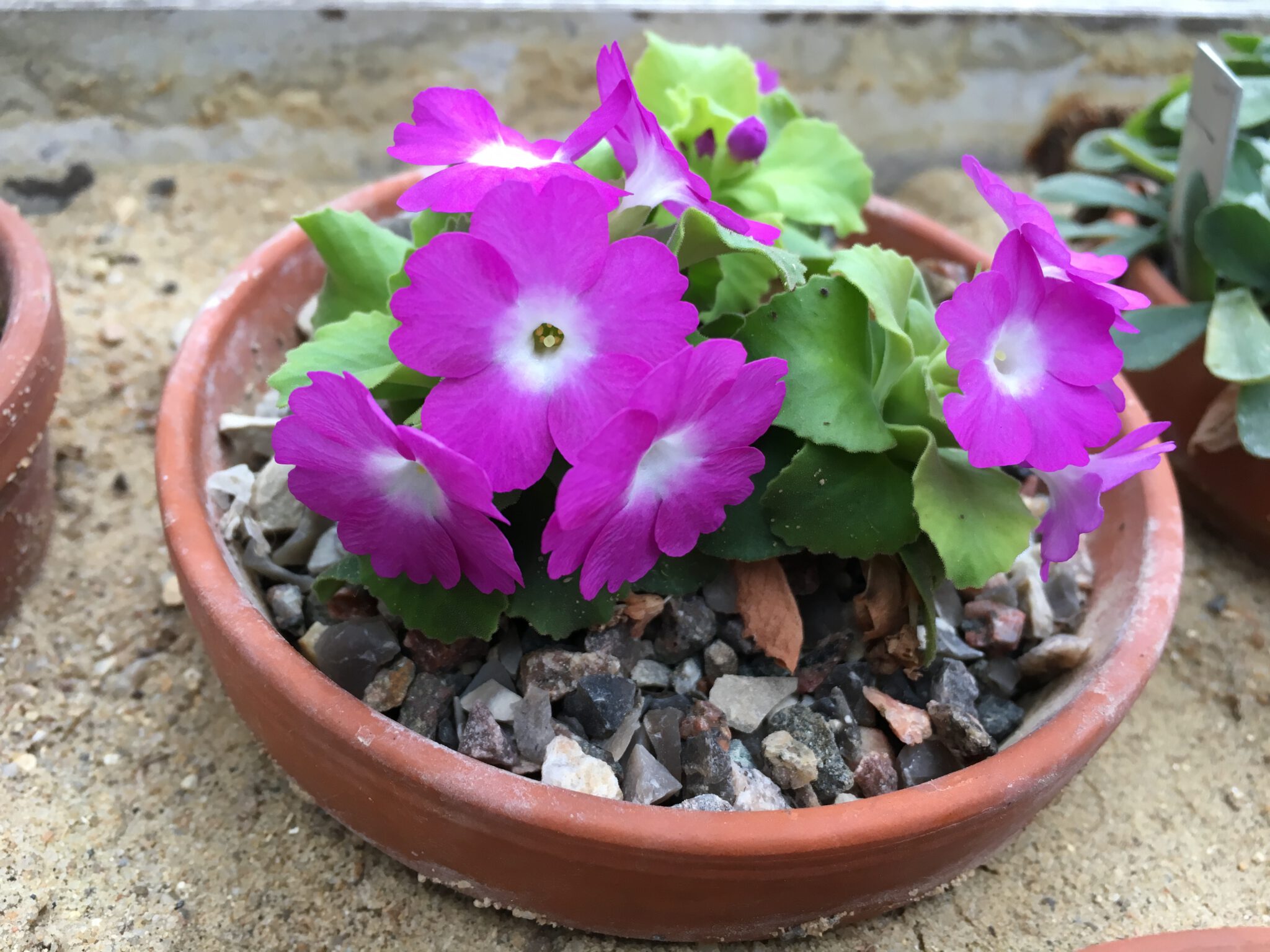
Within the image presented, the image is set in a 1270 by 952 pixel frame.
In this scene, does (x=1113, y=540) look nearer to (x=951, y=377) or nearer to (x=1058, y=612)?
(x=1058, y=612)

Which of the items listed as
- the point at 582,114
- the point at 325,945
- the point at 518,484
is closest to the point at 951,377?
the point at 518,484

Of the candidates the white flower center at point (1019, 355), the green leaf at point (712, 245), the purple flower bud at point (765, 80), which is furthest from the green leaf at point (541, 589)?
the purple flower bud at point (765, 80)

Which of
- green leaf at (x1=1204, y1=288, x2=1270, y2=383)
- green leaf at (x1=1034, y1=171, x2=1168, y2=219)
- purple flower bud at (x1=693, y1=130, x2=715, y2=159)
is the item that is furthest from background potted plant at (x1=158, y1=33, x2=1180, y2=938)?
green leaf at (x1=1034, y1=171, x2=1168, y2=219)

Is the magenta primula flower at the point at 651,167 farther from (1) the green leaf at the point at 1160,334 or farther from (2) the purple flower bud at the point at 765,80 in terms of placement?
(1) the green leaf at the point at 1160,334

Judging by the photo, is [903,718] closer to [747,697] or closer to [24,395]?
[747,697]

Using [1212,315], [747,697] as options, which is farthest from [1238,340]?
[747,697]
